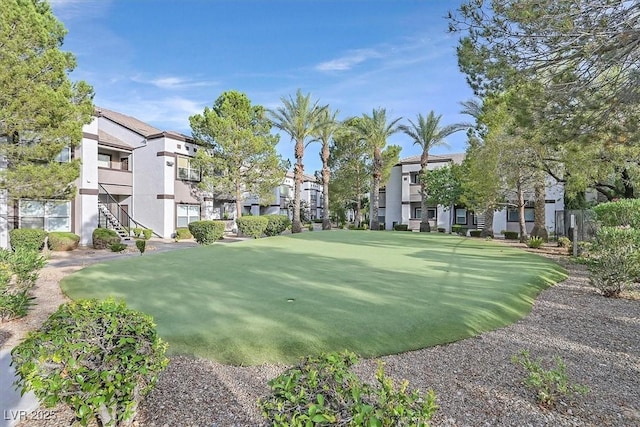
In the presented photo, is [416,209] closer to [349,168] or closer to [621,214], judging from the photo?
[349,168]

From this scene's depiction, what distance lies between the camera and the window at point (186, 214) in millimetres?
26453

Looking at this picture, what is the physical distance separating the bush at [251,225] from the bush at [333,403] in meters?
21.3

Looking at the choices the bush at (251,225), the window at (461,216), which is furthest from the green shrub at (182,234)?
the window at (461,216)

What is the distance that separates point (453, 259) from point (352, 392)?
12.7 m

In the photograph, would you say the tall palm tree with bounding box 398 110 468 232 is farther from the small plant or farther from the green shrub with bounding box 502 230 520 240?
the small plant

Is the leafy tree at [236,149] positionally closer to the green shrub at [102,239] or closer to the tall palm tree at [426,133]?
the green shrub at [102,239]

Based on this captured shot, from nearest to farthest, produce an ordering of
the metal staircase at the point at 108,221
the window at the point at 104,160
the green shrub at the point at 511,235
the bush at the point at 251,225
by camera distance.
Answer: the metal staircase at the point at 108,221
the bush at the point at 251,225
the window at the point at 104,160
the green shrub at the point at 511,235

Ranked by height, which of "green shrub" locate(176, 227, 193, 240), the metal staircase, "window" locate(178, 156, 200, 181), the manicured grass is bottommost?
the manicured grass

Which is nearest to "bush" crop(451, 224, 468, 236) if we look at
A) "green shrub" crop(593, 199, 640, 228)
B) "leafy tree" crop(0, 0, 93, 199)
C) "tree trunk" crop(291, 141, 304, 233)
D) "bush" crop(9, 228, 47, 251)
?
"tree trunk" crop(291, 141, 304, 233)

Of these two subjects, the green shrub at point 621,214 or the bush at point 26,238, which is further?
the bush at point 26,238

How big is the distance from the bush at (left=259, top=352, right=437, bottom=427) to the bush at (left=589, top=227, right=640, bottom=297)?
8.88m

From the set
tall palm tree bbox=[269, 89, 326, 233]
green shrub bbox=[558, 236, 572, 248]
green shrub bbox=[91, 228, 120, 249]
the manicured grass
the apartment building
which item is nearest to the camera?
the manicured grass

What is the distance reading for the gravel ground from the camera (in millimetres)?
3369

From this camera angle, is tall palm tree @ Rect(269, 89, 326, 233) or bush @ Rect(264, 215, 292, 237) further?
tall palm tree @ Rect(269, 89, 326, 233)
